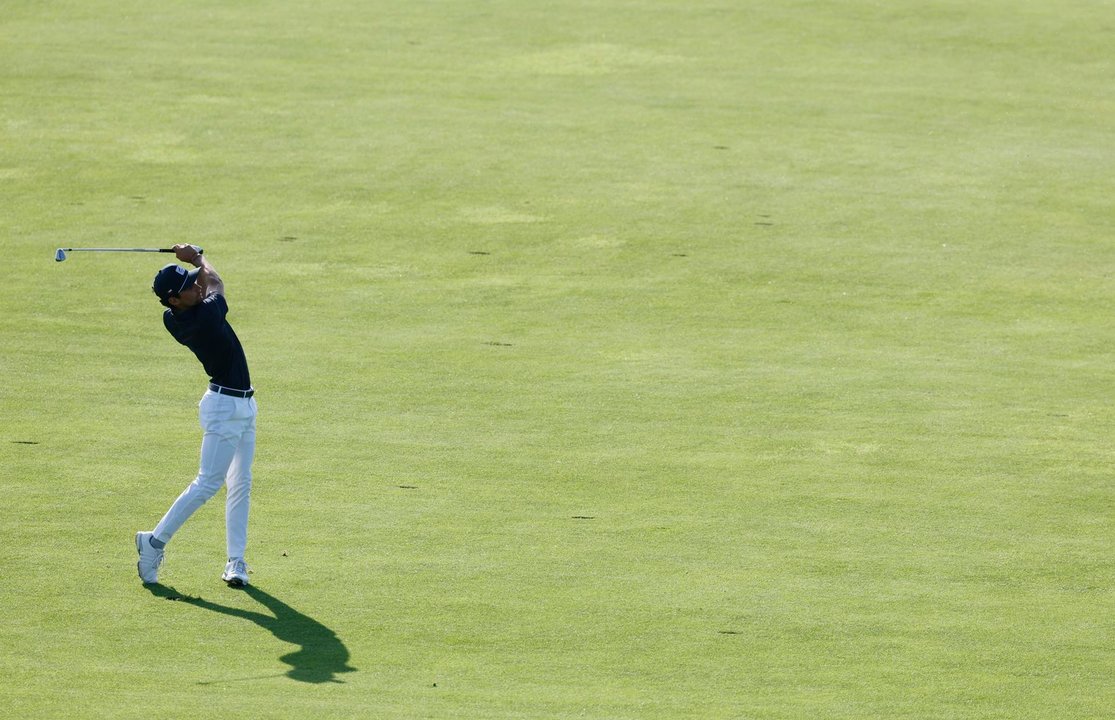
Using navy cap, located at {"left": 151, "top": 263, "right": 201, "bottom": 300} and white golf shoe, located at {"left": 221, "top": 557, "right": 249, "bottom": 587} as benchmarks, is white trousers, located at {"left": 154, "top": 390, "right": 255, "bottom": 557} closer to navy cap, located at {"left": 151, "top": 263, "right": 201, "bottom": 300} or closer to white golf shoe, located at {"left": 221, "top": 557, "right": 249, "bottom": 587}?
white golf shoe, located at {"left": 221, "top": 557, "right": 249, "bottom": 587}

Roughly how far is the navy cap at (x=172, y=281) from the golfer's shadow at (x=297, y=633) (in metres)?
2.52

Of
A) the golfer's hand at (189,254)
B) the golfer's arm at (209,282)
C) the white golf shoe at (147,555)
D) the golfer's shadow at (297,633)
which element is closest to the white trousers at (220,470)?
the white golf shoe at (147,555)

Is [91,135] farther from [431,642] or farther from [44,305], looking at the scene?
[431,642]

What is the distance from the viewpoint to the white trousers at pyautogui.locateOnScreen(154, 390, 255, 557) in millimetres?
12758

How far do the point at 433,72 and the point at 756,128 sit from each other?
7.27 meters

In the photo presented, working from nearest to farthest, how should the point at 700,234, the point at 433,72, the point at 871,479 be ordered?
the point at 871,479, the point at 700,234, the point at 433,72

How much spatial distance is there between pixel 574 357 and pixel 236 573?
7753mm

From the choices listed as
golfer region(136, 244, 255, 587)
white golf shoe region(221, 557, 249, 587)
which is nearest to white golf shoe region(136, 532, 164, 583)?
golfer region(136, 244, 255, 587)

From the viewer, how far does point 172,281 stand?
12.4 metres

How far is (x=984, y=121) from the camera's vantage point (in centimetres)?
2978

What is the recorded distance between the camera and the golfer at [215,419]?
12.6 metres

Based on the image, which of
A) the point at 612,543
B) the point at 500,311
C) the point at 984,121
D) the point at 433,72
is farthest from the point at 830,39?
the point at 612,543

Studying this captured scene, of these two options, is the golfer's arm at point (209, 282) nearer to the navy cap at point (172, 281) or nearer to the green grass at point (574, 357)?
the navy cap at point (172, 281)

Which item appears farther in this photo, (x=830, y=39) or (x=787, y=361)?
(x=830, y=39)
